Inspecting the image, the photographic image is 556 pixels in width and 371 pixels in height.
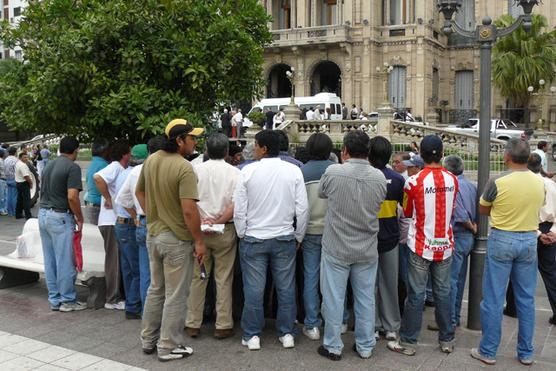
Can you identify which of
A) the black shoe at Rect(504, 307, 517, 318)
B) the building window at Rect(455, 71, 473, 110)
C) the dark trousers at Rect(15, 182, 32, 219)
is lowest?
the black shoe at Rect(504, 307, 517, 318)

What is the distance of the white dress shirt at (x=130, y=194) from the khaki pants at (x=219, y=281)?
0.87 metres

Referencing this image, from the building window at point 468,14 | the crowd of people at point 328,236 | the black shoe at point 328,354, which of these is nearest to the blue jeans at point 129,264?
the crowd of people at point 328,236

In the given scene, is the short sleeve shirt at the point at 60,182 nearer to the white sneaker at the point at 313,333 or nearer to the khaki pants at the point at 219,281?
the khaki pants at the point at 219,281

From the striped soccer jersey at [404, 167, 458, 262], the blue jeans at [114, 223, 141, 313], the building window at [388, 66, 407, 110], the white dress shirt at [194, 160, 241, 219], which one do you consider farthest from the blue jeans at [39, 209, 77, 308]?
the building window at [388, 66, 407, 110]

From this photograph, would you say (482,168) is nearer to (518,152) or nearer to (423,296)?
(518,152)

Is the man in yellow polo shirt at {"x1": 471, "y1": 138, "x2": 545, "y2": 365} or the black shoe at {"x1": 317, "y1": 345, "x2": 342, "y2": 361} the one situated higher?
the man in yellow polo shirt at {"x1": 471, "y1": 138, "x2": 545, "y2": 365}

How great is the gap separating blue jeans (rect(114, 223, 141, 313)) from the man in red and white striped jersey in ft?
9.24

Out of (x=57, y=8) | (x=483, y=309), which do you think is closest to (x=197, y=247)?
(x=483, y=309)

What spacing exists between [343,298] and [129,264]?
2.50 m

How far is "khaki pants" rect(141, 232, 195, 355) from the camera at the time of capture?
5480 millimetres

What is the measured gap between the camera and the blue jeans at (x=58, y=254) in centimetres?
694

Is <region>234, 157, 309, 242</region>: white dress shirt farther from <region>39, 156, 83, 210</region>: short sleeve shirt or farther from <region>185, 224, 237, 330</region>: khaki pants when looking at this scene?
<region>39, 156, 83, 210</region>: short sleeve shirt

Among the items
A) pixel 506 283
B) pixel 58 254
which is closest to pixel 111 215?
pixel 58 254

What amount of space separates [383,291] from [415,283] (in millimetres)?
489
